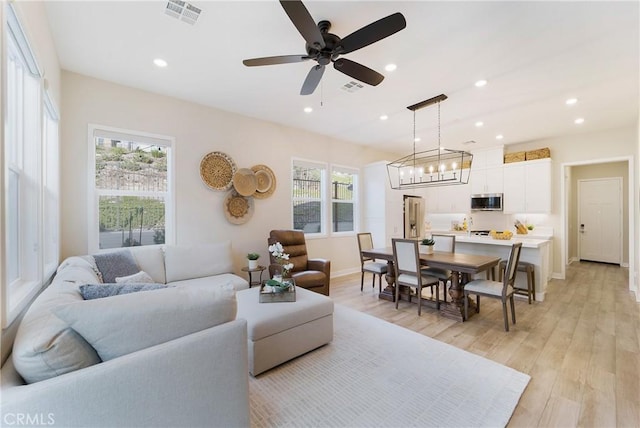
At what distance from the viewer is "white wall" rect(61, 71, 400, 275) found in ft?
10.1

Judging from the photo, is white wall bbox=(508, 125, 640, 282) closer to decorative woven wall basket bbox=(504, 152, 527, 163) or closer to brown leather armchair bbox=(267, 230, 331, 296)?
decorative woven wall basket bbox=(504, 152, 527, 163)

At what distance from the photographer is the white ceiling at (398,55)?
2.11m

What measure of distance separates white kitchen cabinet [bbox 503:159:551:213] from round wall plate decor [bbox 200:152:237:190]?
5618 mm

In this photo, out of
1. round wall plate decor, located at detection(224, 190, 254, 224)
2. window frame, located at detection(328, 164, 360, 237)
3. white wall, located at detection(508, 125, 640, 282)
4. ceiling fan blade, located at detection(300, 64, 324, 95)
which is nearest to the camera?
ceiling fan blade, located at detection(300, 64, 324, 95)

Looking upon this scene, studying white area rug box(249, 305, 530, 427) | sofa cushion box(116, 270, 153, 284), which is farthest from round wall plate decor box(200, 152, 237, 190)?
white area rug box(249, 305, 530, 427)

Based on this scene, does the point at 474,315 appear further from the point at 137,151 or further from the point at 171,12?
the point at 137,151

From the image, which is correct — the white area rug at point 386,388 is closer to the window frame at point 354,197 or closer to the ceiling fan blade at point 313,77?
the ceiling fan blade at point 313,77

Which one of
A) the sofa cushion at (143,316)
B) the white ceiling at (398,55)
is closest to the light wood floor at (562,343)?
the sofa cushion at (143,316)

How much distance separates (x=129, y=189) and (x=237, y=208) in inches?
56.2

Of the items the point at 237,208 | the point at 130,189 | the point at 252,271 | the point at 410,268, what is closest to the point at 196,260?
the point at 252,271

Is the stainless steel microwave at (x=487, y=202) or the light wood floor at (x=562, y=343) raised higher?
the stainless steel microwave at (x=487, y=202)

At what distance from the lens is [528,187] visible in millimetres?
5469

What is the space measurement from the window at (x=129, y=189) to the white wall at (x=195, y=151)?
0.10m

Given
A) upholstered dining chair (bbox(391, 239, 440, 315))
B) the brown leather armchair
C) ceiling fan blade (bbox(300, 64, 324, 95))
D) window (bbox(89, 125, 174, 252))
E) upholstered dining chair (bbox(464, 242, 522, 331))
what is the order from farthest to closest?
the brown leather armchair → upholstered dining chair (bbox(391, 239, 440, 315)) → window (bbox(89, 125, 174, 252)) → upholstered dining chair (bbox(464, 242, 522, 331)) → ceiling fan blade (bbox(300, 64, 324, 95))
